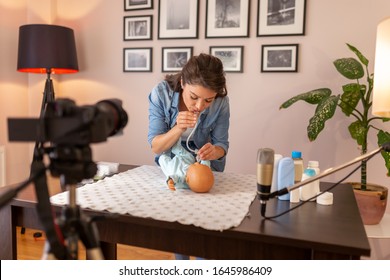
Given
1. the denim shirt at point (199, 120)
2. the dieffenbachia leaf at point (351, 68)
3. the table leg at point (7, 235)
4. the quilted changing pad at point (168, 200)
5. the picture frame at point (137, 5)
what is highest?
the picture frame at point (137, 5)

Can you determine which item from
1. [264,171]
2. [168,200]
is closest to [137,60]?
[168,200]

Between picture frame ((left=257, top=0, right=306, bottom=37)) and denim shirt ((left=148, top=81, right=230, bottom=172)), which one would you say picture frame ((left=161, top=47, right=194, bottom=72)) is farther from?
denim shirt ((left=148, top=81, right=230, bottom=172))

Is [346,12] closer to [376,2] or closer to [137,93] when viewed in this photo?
[376,2]

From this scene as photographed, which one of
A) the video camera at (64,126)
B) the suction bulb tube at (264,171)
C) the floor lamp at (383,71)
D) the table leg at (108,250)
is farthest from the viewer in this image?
the table leg at (108,250)

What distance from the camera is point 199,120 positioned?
1.56 metres

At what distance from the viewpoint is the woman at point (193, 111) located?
1.36 m

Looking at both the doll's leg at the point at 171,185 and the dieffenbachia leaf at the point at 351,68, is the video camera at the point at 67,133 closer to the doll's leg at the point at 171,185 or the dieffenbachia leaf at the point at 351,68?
the doll's leg at the point at 171,185

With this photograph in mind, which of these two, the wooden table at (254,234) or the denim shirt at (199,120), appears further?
the denim shirt at (199,120)

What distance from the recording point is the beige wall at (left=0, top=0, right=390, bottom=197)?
91.6 inches

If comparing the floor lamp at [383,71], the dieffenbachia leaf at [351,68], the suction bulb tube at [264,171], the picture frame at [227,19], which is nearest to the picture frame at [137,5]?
the picture frame at [227,19]

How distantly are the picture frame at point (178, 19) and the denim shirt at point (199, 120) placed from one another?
3.87 feet

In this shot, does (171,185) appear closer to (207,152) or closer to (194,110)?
(207,152)

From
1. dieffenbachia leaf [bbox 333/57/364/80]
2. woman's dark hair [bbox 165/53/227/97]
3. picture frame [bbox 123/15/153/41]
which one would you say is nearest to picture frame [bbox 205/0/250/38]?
picture frame [bbox 123/15/153/41]

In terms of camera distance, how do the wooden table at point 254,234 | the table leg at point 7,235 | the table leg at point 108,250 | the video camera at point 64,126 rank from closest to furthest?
the video camera at point 64,126 < the wooden table at point 254,234 < the table leg at point 7,235 < the table leg at point 108,250
